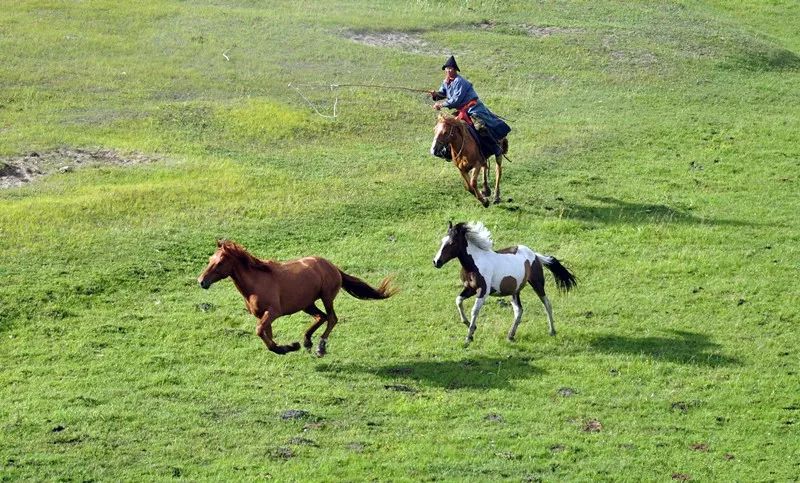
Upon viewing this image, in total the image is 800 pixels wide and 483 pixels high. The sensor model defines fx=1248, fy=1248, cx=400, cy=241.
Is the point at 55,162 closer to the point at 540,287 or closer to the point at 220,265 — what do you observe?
the point at 220,265

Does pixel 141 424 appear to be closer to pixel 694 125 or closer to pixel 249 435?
pixel 249 435

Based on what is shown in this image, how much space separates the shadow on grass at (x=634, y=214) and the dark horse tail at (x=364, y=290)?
7.51 meters

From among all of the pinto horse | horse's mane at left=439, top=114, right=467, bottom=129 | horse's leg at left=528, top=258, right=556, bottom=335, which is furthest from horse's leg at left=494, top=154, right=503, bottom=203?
horse's leg at left=528, top=258, right=556, bottom=335

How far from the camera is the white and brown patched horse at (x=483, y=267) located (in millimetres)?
19500

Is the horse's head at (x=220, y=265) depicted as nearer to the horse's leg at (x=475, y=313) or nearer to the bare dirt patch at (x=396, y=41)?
the horse's leg at (x=475, y=313)

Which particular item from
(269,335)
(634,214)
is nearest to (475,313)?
(269,335)

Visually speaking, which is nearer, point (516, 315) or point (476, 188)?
point (516, 315)

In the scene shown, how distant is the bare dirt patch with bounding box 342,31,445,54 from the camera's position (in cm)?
3891

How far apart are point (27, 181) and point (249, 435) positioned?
44.0 feet

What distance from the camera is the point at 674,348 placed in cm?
1967

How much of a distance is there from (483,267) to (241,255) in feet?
12.6

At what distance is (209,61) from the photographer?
36938 mm

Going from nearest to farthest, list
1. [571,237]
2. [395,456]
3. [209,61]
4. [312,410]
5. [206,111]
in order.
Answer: [395,456]
[312,410]
[571,237]
[206,111]
[209,61]

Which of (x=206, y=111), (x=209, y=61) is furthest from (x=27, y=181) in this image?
(x=209, y=61)
